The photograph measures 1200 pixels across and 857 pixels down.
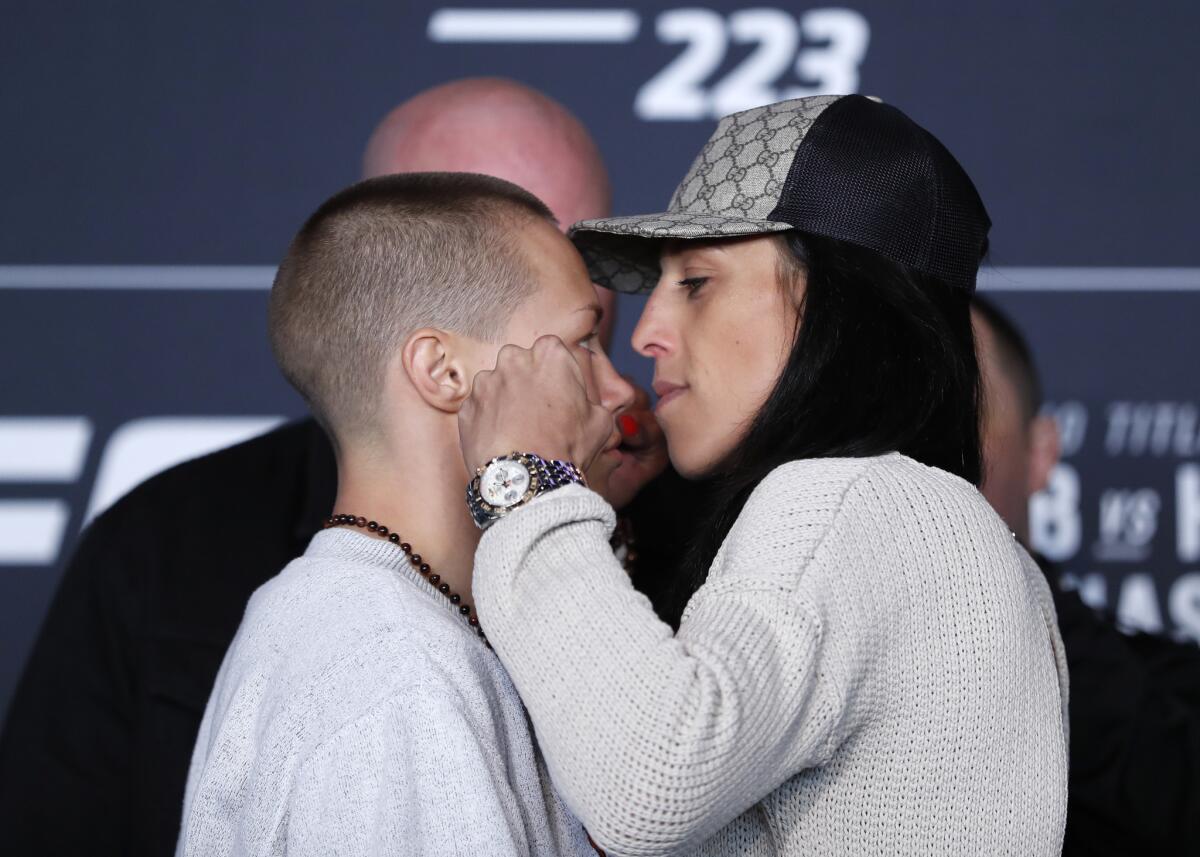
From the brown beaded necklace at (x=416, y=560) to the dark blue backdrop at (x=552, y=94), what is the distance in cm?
121

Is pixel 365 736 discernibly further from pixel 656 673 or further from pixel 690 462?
pixel 690 462

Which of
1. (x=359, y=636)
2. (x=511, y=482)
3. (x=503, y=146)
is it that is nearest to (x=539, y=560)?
(x=511, y=482)

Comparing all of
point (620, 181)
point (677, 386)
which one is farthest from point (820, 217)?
point (620, 181)

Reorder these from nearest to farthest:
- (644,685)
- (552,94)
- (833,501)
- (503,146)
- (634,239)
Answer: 1. (644,685)
2. (833,501)
3. (634,239)
4. (503,146)
5. (552,94)

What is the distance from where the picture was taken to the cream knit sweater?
0.82 metres

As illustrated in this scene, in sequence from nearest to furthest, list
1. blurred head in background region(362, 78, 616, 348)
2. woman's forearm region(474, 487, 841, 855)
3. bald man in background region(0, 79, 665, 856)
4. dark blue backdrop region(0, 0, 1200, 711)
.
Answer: woman's forearm region(474, 487, 841, 855), bald man in background region(0, 79, 665, 856), blurred head in background region(362, 78, 616, 348), dark blue backdrop region(0, 0, 1200, 711)

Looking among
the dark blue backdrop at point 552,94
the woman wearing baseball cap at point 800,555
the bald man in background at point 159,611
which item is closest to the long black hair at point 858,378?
the woman wearing baseball cap at point 800,555

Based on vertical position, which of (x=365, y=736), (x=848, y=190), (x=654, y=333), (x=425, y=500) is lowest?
(x=365, y=736)

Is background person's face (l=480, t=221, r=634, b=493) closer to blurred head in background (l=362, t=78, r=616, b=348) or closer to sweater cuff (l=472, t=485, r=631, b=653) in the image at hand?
sweater cuff (l=472, t=485, r=631, b=653)

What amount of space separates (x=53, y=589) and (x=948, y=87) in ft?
5.81

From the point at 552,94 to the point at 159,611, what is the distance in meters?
1.24

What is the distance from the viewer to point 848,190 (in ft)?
3.59

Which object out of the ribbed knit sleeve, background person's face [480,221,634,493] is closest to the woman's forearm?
the ribbed knit sleeve

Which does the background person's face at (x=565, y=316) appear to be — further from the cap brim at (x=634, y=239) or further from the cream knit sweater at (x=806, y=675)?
the cream knit sweater at (x=806, y=675)
